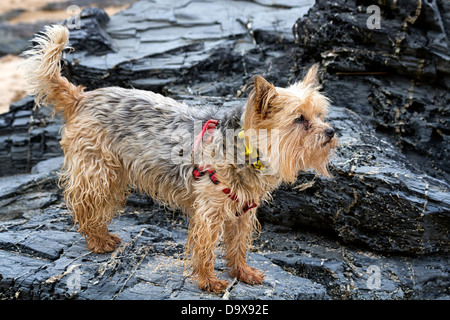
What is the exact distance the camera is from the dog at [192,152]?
4418 mm

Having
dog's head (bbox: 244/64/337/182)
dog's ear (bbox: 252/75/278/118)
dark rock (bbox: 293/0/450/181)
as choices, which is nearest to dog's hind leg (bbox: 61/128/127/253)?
dog's head (bbox: 244/64/337/182)

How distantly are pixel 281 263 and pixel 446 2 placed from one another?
16.3 ft

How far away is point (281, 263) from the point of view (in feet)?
19.2

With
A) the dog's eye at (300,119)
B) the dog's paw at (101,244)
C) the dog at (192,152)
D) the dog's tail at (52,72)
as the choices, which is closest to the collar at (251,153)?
the dog at (192,152)

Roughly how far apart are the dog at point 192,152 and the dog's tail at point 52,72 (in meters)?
0.01

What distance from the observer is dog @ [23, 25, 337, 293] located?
4.42m

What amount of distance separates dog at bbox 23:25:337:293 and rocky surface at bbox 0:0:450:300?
473 millimetres

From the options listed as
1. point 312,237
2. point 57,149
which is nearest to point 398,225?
point 312,237

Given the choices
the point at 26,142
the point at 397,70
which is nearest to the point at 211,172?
the point at 397,70

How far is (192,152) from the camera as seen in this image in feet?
15.9

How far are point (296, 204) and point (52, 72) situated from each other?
3.44 metres

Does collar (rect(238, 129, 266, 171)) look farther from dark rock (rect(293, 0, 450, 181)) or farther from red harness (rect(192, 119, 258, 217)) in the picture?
dark rock (rect(293, 0, 450, 181))

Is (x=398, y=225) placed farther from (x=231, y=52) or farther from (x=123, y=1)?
(x=123, y=1)

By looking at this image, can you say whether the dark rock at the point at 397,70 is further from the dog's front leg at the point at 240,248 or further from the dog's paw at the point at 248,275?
the dog's paw at the point at 248,275
